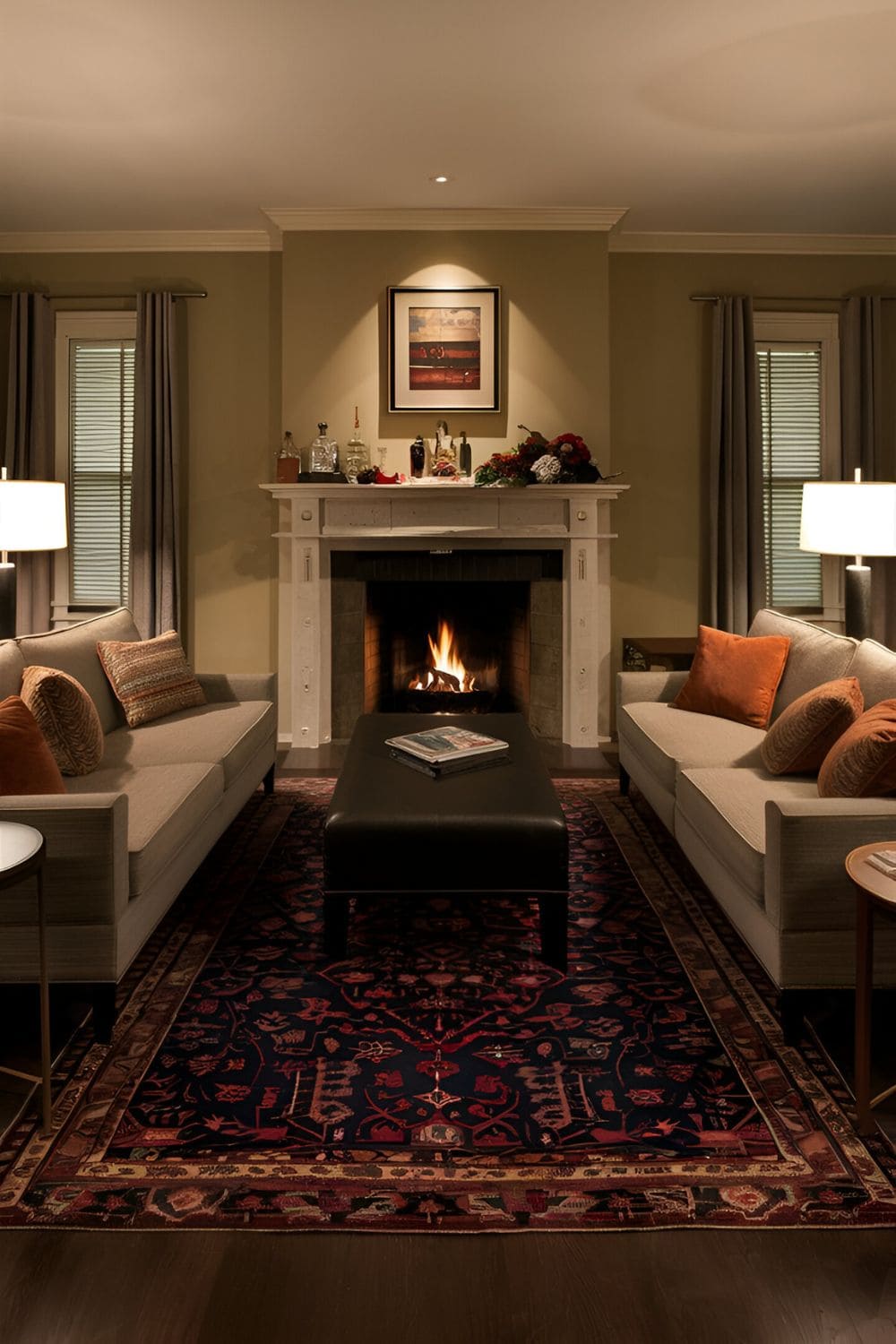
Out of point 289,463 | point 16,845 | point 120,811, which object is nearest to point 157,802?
point 120,811

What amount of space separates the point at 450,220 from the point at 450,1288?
17.4 feet

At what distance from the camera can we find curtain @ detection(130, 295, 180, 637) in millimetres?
6039

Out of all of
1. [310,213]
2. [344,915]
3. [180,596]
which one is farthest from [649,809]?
[310,213]

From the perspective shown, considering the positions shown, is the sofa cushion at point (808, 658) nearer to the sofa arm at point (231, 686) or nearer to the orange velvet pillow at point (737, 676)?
the orange velvet pillow at point (737, 676)

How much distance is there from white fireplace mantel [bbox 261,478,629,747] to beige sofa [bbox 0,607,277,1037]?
103 cm

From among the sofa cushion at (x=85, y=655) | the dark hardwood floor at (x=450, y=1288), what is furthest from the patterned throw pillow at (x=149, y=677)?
the dark hardwood floor at (x=450, y=1288)

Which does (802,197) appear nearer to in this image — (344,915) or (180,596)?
(180,596)

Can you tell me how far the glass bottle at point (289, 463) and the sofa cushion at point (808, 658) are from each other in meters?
2.72

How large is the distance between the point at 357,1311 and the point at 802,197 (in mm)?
5499

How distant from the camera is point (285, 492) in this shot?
5.89 meters

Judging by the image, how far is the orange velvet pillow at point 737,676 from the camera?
4.29 meters

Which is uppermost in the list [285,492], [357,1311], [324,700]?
[285,492]

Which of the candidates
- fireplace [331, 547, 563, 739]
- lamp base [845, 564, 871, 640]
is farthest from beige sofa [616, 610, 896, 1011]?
fireplace [331, 547, 563, 739]

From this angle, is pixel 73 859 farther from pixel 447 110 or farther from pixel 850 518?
pixel 447 110
